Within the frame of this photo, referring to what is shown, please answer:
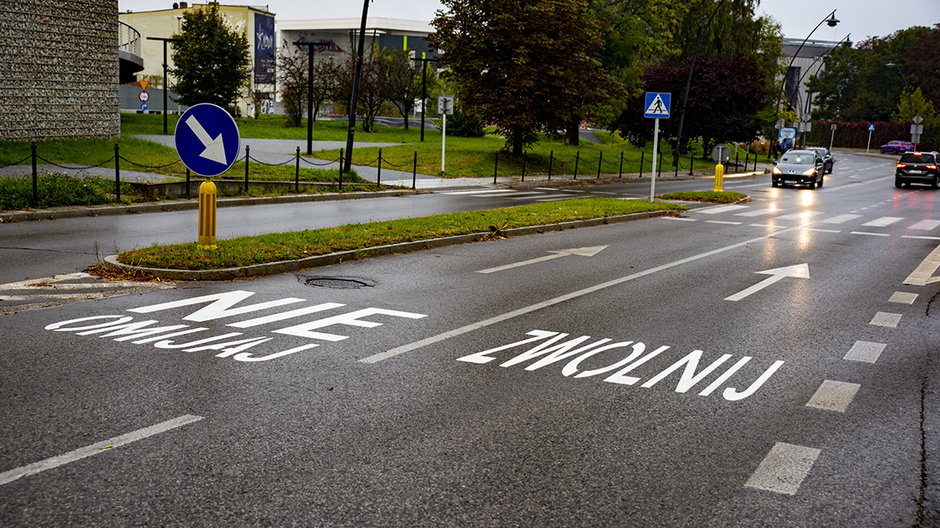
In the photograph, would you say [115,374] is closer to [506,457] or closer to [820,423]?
[506,457]

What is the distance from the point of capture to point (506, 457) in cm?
482

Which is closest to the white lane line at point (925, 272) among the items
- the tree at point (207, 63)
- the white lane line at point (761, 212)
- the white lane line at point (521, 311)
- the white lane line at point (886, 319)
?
the white lane line at point (886, 319)

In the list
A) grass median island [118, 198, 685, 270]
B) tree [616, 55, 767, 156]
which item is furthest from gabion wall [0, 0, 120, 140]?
tree [616, 55, 767, 156]

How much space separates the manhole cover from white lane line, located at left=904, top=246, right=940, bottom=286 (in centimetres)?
722

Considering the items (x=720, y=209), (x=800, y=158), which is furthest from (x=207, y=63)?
(x=720, y=209)

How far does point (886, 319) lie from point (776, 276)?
9.59ft

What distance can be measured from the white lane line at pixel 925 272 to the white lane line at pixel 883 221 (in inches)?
235

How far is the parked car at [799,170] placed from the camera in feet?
123

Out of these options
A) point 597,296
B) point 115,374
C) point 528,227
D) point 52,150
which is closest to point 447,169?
point 52,150

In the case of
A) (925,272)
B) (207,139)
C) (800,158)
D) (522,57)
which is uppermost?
(522,57)

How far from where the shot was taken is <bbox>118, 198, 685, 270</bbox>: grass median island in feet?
34.9

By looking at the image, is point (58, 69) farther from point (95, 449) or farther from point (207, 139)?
point (95, 449)

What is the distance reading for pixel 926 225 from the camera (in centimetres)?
2177

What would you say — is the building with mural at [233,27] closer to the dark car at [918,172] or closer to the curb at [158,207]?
the dark car at [918,172]
